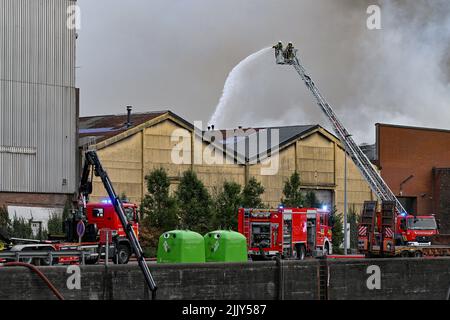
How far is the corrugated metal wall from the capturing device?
207 ft

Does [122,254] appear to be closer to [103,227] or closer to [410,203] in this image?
[103,227]

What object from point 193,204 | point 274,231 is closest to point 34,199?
point 193,204

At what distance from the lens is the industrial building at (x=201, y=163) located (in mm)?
73562

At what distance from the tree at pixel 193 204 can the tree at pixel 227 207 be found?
0.75 m

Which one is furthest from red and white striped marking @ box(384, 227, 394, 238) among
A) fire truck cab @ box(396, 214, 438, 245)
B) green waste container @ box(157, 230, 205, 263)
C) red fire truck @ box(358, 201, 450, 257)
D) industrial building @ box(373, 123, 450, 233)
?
industrial building @ box(373, 123, 450, 233)

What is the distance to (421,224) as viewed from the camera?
2388 inches

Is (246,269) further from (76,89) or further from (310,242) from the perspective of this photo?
(76,89)

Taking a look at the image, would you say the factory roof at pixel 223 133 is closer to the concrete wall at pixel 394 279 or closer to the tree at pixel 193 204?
the tree at pixel 193 204

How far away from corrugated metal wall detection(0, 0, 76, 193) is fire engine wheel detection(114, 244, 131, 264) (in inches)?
671

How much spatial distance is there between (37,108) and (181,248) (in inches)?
1048

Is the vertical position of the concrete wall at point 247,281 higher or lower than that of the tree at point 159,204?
lower

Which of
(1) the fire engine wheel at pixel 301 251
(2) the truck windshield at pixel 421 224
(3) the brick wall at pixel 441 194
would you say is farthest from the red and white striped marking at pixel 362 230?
(3) the brick wall at pixel 441 194
